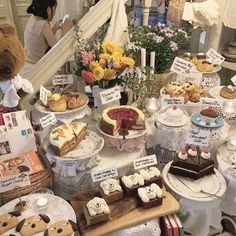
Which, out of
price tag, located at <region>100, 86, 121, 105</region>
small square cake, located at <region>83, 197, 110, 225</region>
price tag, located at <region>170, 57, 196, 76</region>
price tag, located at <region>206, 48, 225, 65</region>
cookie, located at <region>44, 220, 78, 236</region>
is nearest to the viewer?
cookie, located at <region>44, 220, 78, 236</region>

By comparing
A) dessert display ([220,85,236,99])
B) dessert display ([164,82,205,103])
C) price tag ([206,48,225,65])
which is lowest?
dessert display ([220,85,236,99])

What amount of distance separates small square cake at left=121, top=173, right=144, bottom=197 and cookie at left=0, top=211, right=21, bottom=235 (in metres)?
0.39

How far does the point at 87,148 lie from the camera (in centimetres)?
121

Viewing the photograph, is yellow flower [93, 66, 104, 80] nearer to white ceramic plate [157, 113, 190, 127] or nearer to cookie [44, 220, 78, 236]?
white ceramic plate [157, 113, 190, 127]

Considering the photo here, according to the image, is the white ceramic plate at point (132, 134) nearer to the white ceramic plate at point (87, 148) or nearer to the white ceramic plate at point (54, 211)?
the white ceramic plate at point (87, 148)

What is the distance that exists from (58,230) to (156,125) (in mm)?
695

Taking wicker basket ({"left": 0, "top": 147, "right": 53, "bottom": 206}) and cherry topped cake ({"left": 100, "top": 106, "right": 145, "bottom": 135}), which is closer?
wicker basket ({"left": 0, "top": 147, "right": 53, "bottom": 206})

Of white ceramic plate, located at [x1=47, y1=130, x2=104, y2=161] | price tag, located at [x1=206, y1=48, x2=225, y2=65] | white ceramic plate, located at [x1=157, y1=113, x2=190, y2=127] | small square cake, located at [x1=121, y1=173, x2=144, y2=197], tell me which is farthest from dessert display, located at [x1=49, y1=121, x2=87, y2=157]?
price tag, located at [x1=206, y1=48, x2=225, y2=65]

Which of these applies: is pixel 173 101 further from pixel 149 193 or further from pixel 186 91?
pixel 149 193

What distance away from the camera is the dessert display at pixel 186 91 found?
152cm

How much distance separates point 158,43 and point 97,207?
1.00 metres

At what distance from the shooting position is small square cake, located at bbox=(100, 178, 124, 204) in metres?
1.09

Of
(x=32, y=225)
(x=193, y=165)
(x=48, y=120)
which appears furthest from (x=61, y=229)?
(x=193, y=165)

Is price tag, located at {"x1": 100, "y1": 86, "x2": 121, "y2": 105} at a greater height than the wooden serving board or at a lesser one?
greater
